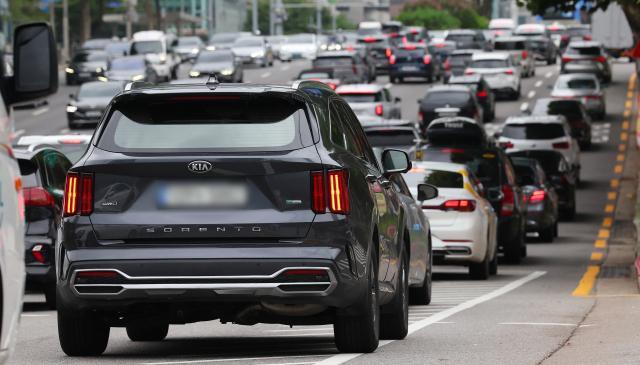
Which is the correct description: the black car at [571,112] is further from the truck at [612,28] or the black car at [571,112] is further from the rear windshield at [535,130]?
the rear windshield at [535,130]

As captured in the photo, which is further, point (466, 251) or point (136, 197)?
point (466, 251)

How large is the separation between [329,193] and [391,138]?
22350 millimetres

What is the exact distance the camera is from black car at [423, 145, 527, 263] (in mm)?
24469

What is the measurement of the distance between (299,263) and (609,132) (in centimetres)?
4731

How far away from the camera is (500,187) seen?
24.6m

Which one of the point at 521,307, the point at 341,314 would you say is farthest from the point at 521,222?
the point at 341,314

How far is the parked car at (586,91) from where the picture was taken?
2314 inches

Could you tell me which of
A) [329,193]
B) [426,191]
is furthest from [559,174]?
[329,193]

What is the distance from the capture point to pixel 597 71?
70.4 meters

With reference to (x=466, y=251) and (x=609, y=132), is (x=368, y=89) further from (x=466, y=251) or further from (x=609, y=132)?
(x=466, y=251)

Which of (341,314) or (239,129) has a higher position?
(239,129)

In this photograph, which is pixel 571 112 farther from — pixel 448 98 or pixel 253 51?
pixel 253 51

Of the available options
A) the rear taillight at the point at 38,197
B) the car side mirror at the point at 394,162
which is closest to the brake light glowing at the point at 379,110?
the rear taillight at the point at 38,197

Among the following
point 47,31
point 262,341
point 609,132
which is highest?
point 47,31
